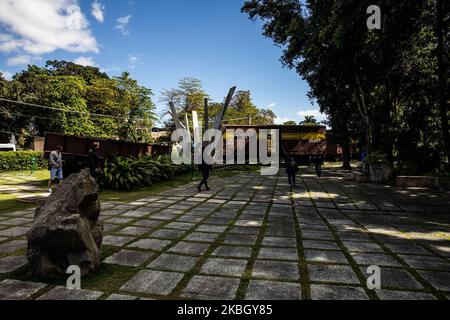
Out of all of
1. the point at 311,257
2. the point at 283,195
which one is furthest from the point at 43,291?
the point at 283,195

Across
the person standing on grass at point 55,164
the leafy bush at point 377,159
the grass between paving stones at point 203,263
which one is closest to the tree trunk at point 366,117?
the leafy bush at point 377,159

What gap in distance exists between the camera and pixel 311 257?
3.79 meters

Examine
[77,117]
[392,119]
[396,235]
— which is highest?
[77,117]

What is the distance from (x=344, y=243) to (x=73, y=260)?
3800 millimetres

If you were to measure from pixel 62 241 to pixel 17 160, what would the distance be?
19.4 meters

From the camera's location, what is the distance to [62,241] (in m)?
3.05

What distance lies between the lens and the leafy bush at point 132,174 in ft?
32.6

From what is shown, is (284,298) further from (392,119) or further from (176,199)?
(392,119)

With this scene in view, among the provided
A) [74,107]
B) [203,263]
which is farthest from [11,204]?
[74,107]

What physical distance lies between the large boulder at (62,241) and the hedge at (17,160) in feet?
60.5

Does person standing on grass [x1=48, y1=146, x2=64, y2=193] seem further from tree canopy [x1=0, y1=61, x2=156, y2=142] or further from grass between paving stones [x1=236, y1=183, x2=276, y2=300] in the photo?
tree canopy [x1=0, y1=61, x2=156, y2=142]

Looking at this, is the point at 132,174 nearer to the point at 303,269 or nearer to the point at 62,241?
the point at 62,241

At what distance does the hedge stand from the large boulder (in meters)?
18.4

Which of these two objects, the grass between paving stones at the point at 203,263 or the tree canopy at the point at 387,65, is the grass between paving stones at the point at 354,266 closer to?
the grass between paving stones at the point at 203,263
